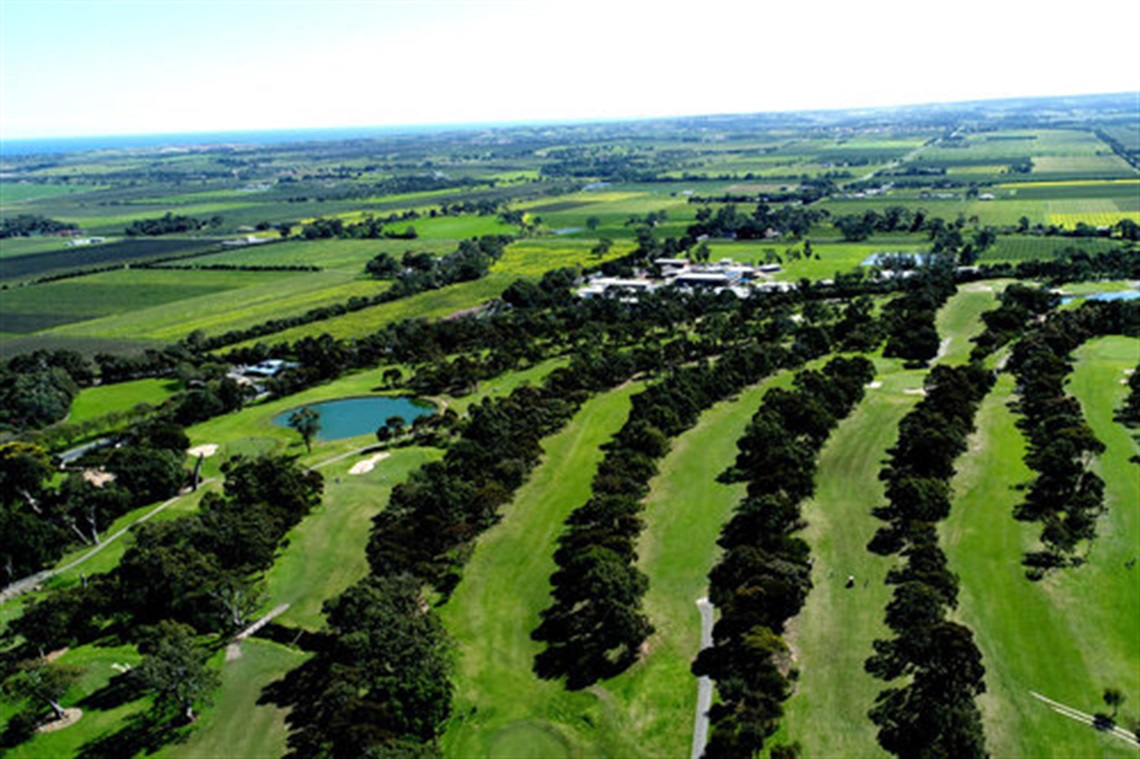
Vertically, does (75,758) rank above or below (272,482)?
below

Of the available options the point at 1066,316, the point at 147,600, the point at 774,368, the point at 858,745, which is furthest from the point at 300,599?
the point at 1066,316

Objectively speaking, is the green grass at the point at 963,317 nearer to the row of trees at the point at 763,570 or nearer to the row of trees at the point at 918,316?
the row of trees at the point at 918,316

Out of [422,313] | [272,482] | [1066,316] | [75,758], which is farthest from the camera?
[422,313]

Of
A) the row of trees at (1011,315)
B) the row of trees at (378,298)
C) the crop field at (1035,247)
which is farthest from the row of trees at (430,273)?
the crop field at (1035,247)

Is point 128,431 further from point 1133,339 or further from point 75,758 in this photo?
point 1133,339

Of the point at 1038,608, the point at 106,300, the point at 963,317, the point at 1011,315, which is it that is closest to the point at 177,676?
the point at 1038,608

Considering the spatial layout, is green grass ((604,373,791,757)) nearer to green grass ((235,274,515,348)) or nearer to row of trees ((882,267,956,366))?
row of trees ((882,267,956,366))

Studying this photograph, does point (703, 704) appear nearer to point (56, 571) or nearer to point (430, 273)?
point (56, 571)
